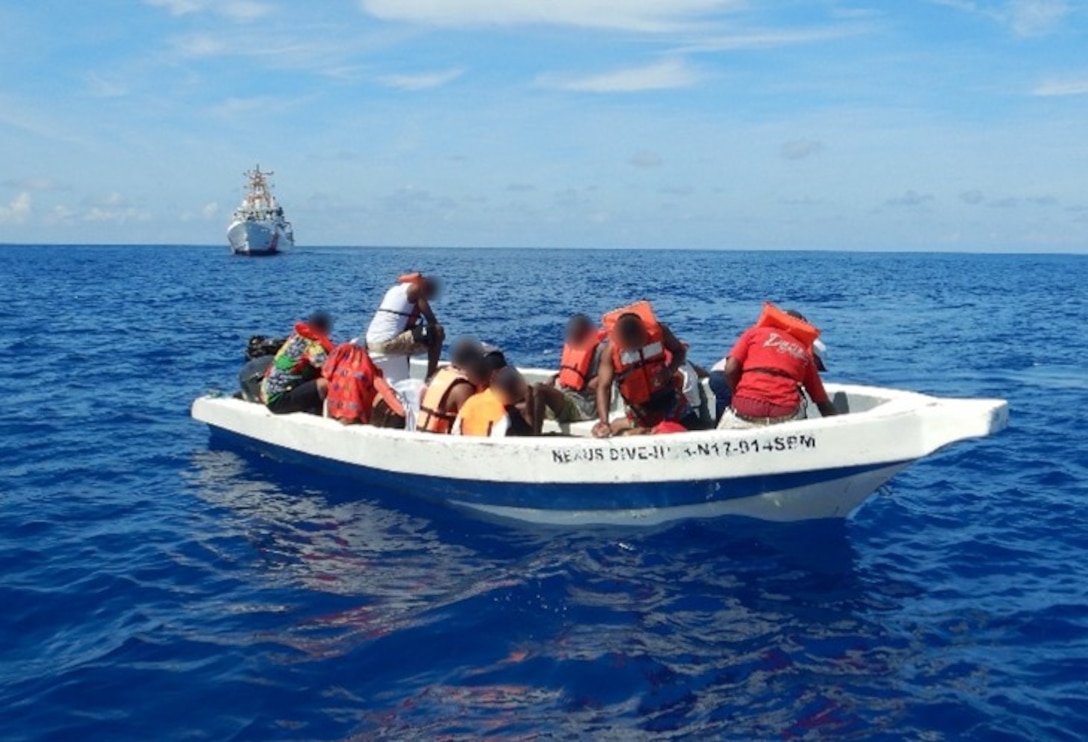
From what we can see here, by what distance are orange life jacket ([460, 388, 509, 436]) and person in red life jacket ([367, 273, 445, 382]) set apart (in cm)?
191

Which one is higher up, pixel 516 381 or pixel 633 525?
pixel 516 381

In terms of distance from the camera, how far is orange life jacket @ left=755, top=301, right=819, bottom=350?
8008 mm

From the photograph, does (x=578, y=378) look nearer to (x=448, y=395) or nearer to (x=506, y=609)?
(x=448, y=395)

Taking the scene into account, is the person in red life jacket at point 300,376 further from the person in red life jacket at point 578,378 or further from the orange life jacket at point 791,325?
the orange life jacket at point 791,325

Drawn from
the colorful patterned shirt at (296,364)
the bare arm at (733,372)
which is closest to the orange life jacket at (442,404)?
the colorful patterned shirt at (296,364)

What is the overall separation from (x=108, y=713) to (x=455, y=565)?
2.98 meters

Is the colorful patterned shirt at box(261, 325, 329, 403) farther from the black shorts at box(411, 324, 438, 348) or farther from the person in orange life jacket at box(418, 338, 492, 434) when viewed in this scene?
the person in orange life jacket at box(418, 338, 492, 434)

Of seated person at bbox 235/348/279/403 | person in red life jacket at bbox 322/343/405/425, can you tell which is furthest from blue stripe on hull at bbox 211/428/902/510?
seated person at bbox 235/348/279/403

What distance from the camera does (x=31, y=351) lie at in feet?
66.9

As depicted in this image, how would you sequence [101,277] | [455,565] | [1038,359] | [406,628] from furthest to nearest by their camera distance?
[101,277], [1038,359], [455,565], [406,628]

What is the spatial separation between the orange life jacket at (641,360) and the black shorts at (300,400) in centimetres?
365

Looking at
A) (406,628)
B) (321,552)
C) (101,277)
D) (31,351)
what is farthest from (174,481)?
(101,277)

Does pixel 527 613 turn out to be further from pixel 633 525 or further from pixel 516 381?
pixel 516 381

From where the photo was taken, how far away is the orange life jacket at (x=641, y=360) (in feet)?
28.2
